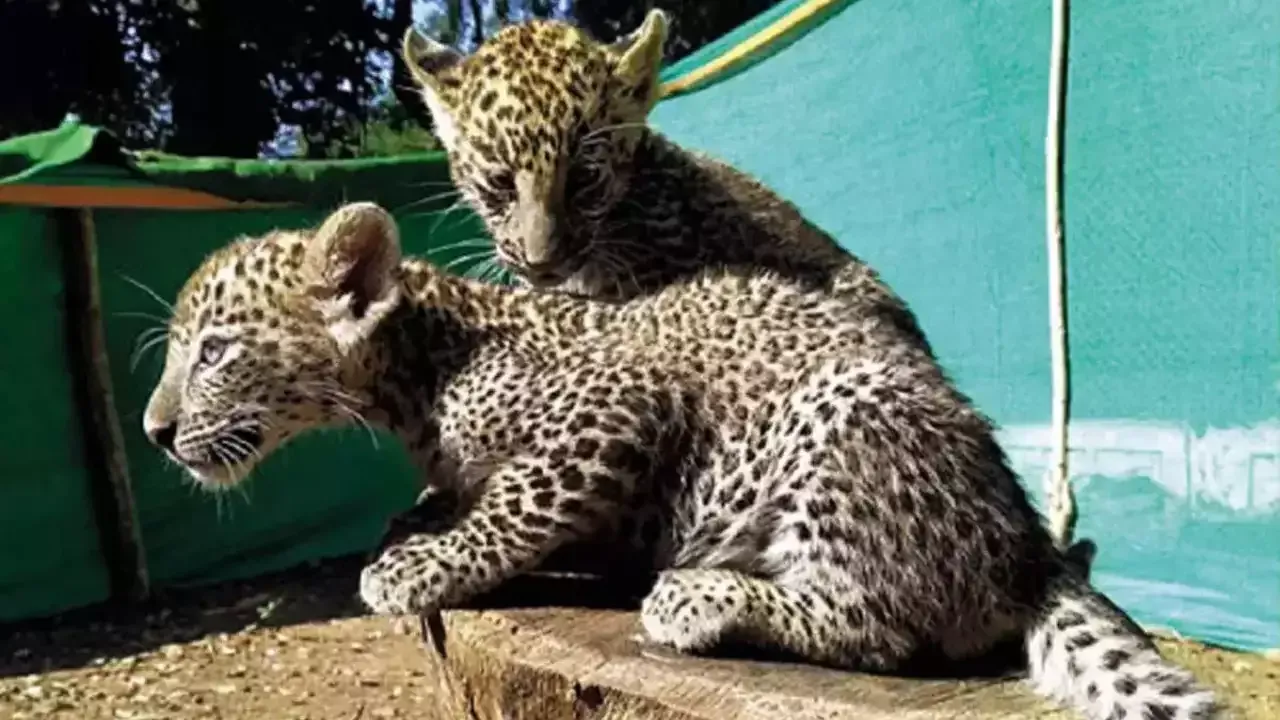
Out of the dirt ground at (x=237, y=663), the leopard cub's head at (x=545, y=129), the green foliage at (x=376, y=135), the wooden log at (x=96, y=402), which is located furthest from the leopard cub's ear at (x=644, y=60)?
the green foliage at (x=376, y=135)

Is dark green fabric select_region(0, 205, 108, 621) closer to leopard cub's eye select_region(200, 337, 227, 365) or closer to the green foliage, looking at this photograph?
leopard cub's eye select_region(200, 337, 227, 365)

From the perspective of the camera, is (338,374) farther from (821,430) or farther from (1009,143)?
(1009,143)

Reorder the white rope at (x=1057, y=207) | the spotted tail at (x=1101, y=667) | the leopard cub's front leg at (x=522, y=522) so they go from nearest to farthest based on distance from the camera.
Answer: the spotted tail at (x=1101, y=667)
the leopard cub's front leg at (x=522, y=522)
the white rope at (x=1057, y=207)

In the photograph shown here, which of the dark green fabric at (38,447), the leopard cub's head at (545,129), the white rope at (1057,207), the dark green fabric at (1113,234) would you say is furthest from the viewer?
the dark green fabric at (38,447)

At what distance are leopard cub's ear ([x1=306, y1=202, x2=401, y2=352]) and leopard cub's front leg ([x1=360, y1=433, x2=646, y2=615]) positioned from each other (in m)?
0.42

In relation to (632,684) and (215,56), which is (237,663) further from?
(215,56)

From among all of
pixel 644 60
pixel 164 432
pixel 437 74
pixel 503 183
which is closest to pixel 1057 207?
pixel 644 60

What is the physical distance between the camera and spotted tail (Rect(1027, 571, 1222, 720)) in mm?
2617

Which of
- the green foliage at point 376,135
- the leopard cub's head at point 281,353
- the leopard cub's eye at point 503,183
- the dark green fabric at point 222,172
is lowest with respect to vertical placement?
the leopard cub's head at point 281,353

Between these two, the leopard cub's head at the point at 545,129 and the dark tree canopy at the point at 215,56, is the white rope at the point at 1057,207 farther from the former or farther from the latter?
the dark tree canopy at the point at 215,56

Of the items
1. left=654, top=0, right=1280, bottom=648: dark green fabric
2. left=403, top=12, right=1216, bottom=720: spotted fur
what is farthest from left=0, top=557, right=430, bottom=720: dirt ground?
left=403, top=12, right=1216, bottom=720: spotted fur

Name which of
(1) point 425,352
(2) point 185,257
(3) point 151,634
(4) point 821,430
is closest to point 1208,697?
(4) point 821,430

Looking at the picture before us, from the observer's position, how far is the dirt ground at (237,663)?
7.84 meters

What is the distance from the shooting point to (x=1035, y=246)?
8648mm
